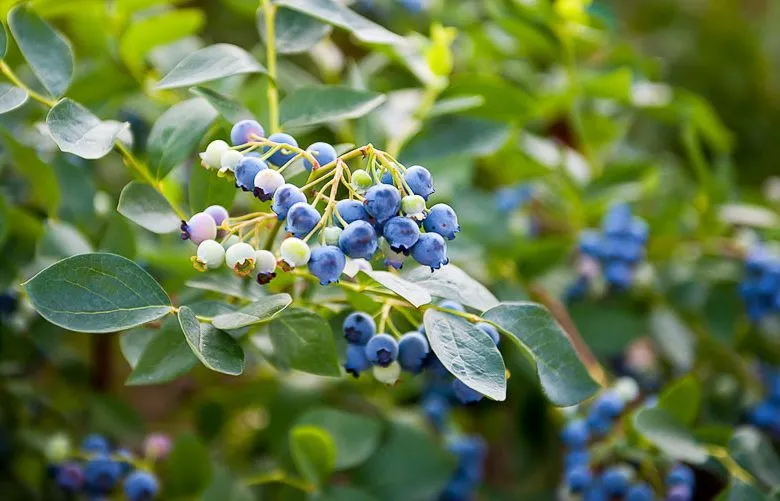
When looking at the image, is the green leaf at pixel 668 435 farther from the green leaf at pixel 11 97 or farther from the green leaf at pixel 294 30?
the green leaf at pixel 11 97

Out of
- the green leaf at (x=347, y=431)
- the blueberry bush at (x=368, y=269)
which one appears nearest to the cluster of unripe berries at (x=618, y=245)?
the blueberry bush at (x=368, y=269)

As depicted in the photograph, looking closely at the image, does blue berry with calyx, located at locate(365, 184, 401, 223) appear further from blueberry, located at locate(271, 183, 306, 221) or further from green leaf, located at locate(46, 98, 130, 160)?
green leaf, located at locate(46, 98, 130, 160)

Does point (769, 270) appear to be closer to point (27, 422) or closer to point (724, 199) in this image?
point (724, 199)

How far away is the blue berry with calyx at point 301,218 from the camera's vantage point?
510 mm

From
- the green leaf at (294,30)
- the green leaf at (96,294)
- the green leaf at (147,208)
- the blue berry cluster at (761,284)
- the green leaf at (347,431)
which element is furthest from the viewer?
the blue berry cluster at (761,284)

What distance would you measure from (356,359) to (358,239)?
0.41 ft

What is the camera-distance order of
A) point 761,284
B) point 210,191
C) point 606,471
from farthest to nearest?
1. point 761,284
2. point 606,471
3. point 210,191

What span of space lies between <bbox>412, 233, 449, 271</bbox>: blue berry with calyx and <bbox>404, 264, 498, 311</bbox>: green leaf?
0.05 meters

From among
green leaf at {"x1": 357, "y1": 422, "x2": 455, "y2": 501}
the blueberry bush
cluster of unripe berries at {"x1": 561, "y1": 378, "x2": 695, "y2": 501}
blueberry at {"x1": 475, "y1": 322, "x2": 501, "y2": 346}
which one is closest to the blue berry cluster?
the blueberry bush

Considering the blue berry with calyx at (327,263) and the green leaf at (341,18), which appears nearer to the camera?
the blue berry with calyx at (327,263)

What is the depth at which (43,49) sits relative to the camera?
671 mm

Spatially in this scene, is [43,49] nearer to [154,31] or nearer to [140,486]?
[154,31]

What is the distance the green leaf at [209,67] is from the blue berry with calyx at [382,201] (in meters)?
0.16

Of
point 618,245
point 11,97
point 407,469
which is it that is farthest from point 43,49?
point 618,245
